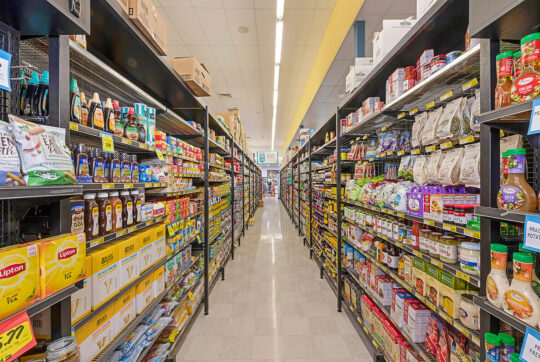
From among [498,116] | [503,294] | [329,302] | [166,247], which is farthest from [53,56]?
[329,302]

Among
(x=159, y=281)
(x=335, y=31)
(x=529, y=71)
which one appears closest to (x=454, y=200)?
(x=529, y=71)

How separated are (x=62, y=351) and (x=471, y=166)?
2.01 metres

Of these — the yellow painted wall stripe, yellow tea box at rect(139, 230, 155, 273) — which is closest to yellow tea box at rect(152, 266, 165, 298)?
yellow tea box at rect(139, 230, 155, 273)

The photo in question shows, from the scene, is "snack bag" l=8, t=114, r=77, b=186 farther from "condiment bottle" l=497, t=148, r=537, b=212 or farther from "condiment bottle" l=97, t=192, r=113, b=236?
"condiment bottle" l=497, t=148, r=537, b=212

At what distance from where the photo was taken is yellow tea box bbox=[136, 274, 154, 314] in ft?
5.61

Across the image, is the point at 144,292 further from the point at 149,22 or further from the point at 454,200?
the point at 454,200

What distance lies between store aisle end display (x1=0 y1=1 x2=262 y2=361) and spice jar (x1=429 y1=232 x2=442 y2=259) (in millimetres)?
1888

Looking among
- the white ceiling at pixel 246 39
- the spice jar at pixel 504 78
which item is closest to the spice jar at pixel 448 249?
the spice jar at pixel 504 78

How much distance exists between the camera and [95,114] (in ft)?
4.46

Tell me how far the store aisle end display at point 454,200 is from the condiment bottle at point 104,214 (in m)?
1.84

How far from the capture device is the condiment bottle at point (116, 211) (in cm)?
148

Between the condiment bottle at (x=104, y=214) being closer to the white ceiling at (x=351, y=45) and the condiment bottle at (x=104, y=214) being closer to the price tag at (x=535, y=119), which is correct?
the price tag at (x=535, y=119)

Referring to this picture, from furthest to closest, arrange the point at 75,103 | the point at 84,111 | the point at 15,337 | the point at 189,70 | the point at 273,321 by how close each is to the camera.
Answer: the point at 273,321 < the point at 189,70 < the point at 84,111 < the point at 75,103 < the point at 15,337

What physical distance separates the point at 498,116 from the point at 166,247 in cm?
235
